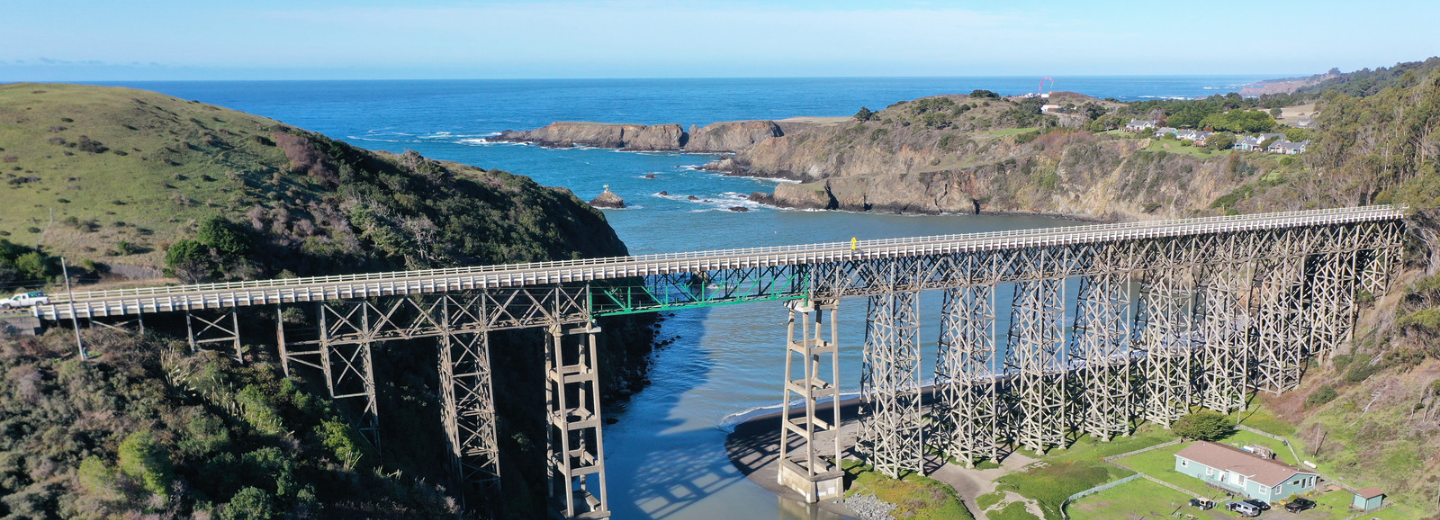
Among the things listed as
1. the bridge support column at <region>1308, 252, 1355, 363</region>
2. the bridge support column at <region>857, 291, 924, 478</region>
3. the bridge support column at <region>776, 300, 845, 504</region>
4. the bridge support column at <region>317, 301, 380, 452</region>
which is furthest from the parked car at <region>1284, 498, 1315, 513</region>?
the bridge support column at <region>317, 301, 380, 452</region>

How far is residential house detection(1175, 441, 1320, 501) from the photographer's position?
1623 inches

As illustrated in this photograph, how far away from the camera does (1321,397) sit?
50750 millimetres

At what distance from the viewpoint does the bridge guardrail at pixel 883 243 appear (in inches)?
1453

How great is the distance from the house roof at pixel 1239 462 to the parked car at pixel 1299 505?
1020 mm

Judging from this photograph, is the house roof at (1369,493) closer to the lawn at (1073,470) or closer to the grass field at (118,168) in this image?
the lawn at (1073,470)

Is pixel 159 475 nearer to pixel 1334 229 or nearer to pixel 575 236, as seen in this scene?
pixel 575 236

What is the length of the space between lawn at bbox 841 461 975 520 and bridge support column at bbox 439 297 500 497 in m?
17.3

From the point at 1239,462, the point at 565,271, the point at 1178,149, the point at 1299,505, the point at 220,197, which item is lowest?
the point at 1299,505

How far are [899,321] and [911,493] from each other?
871 cm

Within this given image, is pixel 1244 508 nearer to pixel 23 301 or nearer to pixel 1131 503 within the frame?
pixel 1131 503

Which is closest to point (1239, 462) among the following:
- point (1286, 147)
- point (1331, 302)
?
point (1331, 302)

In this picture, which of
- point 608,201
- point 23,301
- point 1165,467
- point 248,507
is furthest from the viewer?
point 608,201

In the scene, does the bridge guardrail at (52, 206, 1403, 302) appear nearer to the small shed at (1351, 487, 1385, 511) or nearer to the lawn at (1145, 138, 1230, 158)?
the small shed at (1351, 487, 1385, 511)

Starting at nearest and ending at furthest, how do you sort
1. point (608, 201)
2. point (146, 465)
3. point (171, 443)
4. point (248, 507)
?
point (146, 465) → point (248, 507) → point (171, 443) → point (608, 201)
